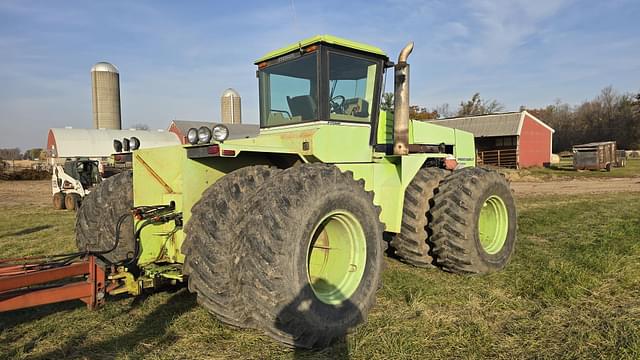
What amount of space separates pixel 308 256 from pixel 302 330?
0.64m

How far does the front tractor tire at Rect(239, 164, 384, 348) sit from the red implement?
144 cm

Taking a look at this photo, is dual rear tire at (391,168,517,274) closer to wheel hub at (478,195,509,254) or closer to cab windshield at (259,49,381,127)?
wheel hub at (478,195,509,254)

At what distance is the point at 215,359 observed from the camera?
3664mm

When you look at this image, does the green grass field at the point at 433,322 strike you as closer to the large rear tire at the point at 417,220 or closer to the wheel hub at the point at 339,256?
the large rear tire at the point at 417,220

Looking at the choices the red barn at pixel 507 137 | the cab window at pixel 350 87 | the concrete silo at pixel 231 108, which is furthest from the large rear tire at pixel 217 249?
the concrete silo at pixel 231 108

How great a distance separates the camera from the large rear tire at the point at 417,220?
5.68m

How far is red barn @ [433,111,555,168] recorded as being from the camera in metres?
33.4

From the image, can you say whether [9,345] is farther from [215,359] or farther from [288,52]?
[288,52]

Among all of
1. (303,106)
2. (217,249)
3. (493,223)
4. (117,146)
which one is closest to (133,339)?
(217,249)

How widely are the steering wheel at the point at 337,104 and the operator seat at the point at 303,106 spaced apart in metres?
0.21

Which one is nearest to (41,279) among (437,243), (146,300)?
(146,300)

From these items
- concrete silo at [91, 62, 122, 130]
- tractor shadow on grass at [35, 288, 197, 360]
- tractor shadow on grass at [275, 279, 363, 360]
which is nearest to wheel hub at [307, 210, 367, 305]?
tractor shadow on grass at [275, 279, 363, 360]

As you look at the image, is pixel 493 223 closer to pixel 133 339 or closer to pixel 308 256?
pixel 308 256

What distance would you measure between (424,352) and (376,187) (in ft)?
7.79
